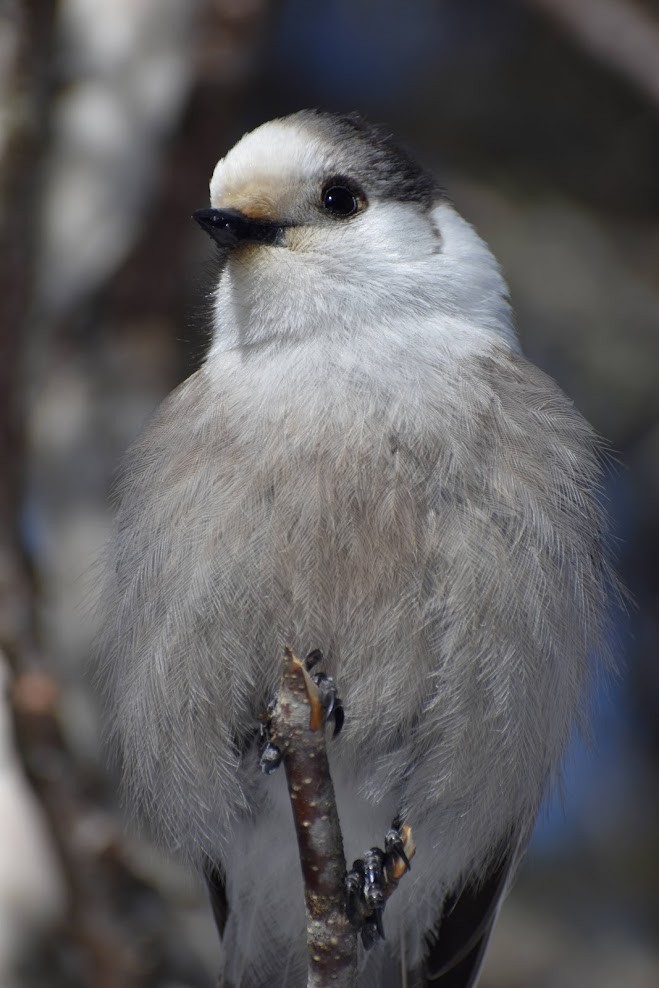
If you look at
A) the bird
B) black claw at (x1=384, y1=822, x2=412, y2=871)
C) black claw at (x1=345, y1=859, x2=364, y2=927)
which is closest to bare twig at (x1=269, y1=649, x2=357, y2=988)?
black claw at (x1=345, y1=859, x2=364, y2=927)

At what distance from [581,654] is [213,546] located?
79cm

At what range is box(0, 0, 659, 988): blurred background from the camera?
2814 mm

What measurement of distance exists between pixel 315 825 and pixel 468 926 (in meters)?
1.14

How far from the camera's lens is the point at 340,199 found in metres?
2.74

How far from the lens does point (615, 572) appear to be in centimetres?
286

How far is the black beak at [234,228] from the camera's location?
8.43 ft

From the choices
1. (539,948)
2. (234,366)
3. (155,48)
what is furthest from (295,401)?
(539,948)

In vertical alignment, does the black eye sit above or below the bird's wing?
above

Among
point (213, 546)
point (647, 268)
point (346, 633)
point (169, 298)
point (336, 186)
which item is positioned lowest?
point (346, 633)

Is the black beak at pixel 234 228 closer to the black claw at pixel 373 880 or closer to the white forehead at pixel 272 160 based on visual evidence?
the white forehead at pixel 272 160

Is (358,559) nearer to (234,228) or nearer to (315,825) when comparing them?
(315,825)

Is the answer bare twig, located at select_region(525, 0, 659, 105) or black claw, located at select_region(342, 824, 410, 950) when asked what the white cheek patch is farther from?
black claw, located at select_region(342, 824, 410, 950)

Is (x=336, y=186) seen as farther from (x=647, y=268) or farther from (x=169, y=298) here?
(x=647, y=268)

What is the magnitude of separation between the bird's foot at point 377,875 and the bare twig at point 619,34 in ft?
4.99
